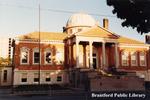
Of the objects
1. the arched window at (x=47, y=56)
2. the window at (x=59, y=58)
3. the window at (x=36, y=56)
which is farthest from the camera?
the window at (x=59, y=58)

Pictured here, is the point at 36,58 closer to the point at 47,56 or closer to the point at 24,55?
the point at 47,56

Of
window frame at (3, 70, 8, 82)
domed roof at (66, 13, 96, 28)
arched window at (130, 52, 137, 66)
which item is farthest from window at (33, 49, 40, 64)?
arched window at (130, 52, 137, 66)

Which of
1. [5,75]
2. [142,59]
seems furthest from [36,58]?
[142,59]

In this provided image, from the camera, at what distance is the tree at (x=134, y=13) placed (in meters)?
18.3

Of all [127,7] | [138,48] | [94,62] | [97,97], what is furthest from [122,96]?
[138,48]

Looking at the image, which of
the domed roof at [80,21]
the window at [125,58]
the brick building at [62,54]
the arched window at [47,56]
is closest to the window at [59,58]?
the brick building at [62,54]

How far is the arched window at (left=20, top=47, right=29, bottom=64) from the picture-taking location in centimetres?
3950

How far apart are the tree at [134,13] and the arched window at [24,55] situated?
22.8m

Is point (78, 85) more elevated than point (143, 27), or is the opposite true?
point (143, 27)

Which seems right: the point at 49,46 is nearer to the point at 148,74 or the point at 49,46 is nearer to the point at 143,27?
the point at 148,74

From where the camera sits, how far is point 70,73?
132 feet

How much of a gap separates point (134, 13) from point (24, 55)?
24.3m

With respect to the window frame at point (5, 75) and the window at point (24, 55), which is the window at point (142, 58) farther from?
the window frame at point (5, 75)

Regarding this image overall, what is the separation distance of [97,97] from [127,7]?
32.0 ft
